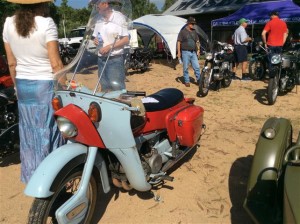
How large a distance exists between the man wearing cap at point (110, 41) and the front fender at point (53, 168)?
56cm

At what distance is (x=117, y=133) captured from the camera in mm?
2635

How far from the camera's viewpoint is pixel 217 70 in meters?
8.03

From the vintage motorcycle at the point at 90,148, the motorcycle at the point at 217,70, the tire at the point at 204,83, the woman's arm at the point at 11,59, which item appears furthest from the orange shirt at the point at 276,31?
the woman's arm at the point at 11,59

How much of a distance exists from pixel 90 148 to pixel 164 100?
1127mm

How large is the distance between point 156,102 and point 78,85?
34.4 inches

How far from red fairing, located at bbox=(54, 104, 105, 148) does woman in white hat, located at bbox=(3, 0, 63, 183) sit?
2.00ft

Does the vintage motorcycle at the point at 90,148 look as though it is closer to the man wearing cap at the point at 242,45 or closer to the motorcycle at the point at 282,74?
the motorcycle at the point at 282,74

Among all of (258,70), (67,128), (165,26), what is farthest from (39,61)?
(165,26)

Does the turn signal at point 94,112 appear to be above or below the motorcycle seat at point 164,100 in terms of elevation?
above

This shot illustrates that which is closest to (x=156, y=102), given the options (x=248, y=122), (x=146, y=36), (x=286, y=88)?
(x=248, y=122)

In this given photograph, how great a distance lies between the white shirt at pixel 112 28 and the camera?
280 centimetres

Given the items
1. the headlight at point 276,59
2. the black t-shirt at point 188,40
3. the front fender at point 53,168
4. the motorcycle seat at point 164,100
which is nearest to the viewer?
the front fender at point 53,168

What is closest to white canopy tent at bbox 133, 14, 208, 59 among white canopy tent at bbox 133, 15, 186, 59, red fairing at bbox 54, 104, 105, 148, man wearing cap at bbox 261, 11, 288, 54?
white canopy tent at bbox 133, 15, 186, 59

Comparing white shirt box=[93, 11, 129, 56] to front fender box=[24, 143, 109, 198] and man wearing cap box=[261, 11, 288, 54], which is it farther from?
man wearing cap box=[261, 11, 288, 54]
